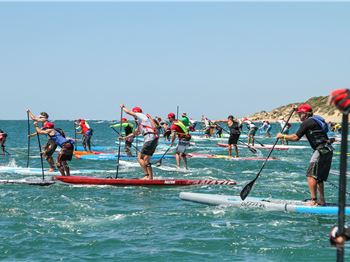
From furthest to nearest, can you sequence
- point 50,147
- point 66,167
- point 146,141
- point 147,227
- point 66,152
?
point 50,147
point 66,167
point 66,152
point 146,141
point 147,227

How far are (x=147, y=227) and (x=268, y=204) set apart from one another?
2804 millimetres

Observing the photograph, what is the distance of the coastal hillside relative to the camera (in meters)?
112

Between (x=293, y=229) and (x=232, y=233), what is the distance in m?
1.13

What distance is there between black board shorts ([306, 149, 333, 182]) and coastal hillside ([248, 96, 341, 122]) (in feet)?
307

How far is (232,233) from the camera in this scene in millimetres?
9875

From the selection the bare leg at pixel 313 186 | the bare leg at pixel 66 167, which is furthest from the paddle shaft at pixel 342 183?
the bare leg at pixel 66 167

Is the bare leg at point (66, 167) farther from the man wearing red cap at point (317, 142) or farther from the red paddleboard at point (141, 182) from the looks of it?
the man wearing red cap at point (317, 142)

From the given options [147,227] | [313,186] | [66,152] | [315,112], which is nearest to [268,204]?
[313,186]

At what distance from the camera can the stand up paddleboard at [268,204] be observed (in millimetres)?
11258

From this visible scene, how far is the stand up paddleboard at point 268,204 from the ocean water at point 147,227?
13 cm

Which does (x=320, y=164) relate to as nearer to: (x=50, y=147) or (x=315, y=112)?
(x=50, y=147)

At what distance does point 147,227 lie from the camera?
10531mm

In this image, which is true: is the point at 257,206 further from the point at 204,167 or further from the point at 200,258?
the point at 204,167

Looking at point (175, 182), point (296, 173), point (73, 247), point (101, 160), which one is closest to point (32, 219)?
point (73, 247)
